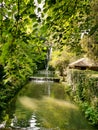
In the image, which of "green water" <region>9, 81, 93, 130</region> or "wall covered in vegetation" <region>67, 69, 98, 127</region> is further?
"wall covered in vegetation" <region>67, 69, 98, 127</region>

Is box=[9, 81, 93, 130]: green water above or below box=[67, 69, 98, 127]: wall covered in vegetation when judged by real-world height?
below

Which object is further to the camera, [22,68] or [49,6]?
[22,68]

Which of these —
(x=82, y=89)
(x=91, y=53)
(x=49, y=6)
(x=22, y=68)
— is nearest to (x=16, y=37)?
(x=49, y=6)

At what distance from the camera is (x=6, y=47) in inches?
116

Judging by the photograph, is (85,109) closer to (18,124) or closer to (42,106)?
(42,106)

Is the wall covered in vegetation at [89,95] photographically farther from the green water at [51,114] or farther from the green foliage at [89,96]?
the green water at [51,114]

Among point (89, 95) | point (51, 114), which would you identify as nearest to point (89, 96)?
point (89, 95)

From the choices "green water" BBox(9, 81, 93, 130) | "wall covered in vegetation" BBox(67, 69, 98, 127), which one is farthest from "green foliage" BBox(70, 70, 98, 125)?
"green water" BBox(9, 81, 93, 130)

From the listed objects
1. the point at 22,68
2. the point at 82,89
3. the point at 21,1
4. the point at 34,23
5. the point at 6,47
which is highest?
the point at 21,1

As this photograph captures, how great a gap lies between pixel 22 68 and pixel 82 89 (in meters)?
11.4

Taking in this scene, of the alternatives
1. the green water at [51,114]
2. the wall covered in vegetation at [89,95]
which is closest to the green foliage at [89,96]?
the wall covered in vegetation at [89,95]

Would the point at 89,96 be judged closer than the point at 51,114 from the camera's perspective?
No

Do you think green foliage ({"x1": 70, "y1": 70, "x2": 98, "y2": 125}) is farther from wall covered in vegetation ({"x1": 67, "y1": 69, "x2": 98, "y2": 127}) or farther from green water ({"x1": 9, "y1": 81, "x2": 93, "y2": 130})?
green water ({"x1": 9, "y1": 81, "x2": 93, "y2": 130})

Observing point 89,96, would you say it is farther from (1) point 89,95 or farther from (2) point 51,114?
(2) point 51,114
